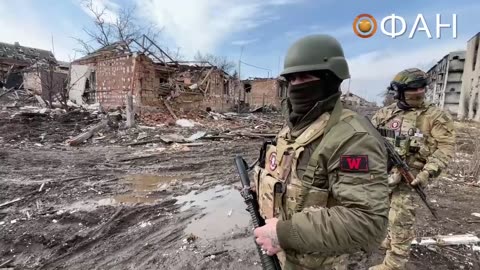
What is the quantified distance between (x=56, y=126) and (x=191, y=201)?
374 inches

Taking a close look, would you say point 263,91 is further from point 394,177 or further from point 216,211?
point 394,177

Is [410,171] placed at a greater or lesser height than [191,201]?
greater

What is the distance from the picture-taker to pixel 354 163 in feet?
3.61

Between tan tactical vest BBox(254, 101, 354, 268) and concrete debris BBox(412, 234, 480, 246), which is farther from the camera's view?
concrete debris BBox(412, 234, 480, 246)

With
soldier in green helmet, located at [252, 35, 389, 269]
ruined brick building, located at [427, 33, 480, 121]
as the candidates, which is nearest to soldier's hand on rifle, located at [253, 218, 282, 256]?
soldier in green helmet, located at [252, 35, 389, 269]

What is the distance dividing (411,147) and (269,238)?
2.16m

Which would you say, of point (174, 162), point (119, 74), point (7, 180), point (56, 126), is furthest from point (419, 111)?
point (119, 74)

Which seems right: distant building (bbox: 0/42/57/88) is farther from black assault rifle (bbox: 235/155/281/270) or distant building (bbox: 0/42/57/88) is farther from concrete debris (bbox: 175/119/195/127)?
black assault rifle (bbox: 235/155/281/270)

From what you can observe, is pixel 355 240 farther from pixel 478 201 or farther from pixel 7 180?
pixel 7 180

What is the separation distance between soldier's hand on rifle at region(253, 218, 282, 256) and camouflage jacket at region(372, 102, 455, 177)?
208 cm

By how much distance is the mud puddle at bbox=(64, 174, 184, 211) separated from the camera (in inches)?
183

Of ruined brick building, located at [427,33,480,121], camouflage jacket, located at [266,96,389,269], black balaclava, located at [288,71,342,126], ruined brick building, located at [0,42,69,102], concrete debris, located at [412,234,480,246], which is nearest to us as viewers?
camouflage jacket, located at [266,96,389,269]

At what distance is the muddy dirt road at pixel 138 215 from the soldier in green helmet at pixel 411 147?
0.49 meters

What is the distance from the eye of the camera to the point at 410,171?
106 inches
